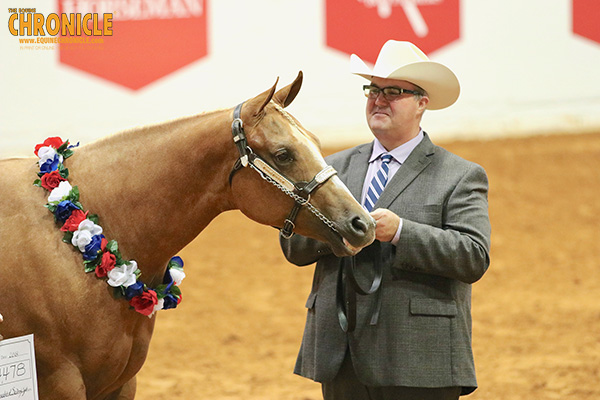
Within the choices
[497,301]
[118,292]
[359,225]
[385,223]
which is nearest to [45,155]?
[118,292]

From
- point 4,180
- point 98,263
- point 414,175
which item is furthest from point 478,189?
point 4,180

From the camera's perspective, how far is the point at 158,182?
6.70 feet

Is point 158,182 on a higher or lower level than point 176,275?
higher

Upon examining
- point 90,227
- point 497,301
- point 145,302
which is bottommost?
point 497,301

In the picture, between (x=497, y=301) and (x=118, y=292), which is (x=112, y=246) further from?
(x=497, y=301)

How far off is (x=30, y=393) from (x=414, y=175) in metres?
1.45

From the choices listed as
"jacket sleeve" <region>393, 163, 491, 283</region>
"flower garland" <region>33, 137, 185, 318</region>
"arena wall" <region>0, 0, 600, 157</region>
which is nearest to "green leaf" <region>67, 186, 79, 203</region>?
"flower garland" <region>33, 137, 185, 318</region>

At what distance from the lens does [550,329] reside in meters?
5.39

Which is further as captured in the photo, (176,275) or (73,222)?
(176,275)

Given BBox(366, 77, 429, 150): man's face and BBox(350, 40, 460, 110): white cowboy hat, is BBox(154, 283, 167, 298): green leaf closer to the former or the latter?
BBox(366, 77, 429, 150): man's face

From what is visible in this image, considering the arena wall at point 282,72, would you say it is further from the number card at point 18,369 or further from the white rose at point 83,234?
the number card at point 18,369

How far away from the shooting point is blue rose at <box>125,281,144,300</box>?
6.50 feet

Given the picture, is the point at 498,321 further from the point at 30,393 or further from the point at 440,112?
the point at 30,393

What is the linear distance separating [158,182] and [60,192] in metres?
0.30
